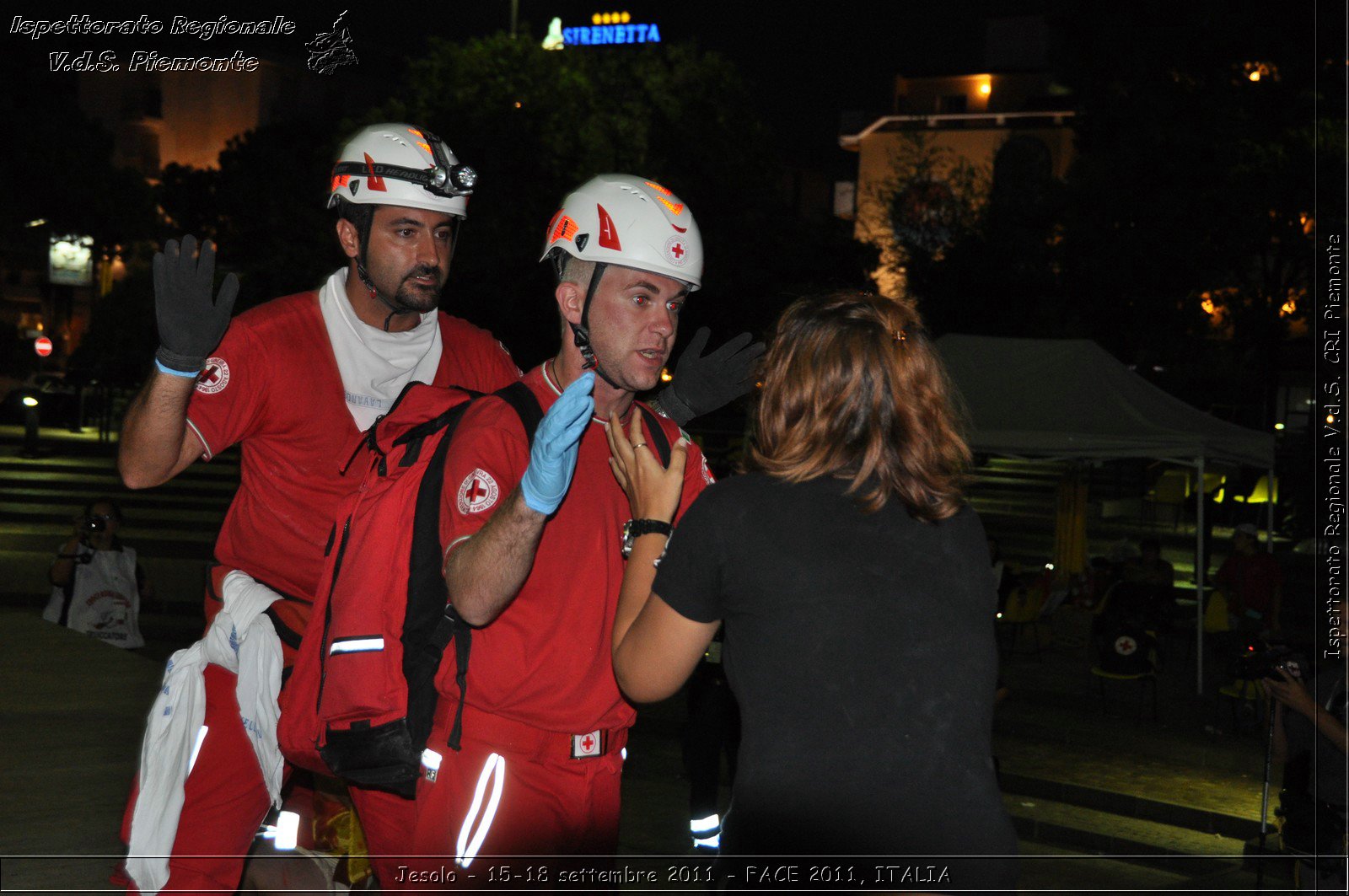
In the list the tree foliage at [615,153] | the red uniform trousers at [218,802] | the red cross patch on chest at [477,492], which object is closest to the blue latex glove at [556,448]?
the red cross patch on chest at [477,492]

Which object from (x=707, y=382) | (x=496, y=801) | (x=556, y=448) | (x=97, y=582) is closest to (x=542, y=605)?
(x=496, y=801)

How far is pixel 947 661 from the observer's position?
2396mm

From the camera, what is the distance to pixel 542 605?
10.7 feet

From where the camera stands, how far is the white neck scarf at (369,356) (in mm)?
4250

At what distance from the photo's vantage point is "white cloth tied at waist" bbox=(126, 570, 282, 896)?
389cm

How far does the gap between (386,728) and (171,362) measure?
4.07ft

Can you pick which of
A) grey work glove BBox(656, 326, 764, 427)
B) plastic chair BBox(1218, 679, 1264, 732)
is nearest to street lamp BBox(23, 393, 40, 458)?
plastic chair BBox(1218, 679, 1264, 732)

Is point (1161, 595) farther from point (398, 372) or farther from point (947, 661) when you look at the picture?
point (947, 661)

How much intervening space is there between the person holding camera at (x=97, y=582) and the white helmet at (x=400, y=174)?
7.71 m

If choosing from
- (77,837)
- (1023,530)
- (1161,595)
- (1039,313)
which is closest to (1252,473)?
(1023,530)

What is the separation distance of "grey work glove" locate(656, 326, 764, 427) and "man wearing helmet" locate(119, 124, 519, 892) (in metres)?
0.69

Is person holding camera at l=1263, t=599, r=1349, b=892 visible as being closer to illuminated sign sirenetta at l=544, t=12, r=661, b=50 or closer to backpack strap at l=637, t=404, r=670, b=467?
backpack strap at l=637, t=404, r=670, b=467

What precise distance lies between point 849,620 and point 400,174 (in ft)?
8.54

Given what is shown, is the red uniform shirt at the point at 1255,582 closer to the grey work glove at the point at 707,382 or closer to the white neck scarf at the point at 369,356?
the grey work glove at the point at 707,382
